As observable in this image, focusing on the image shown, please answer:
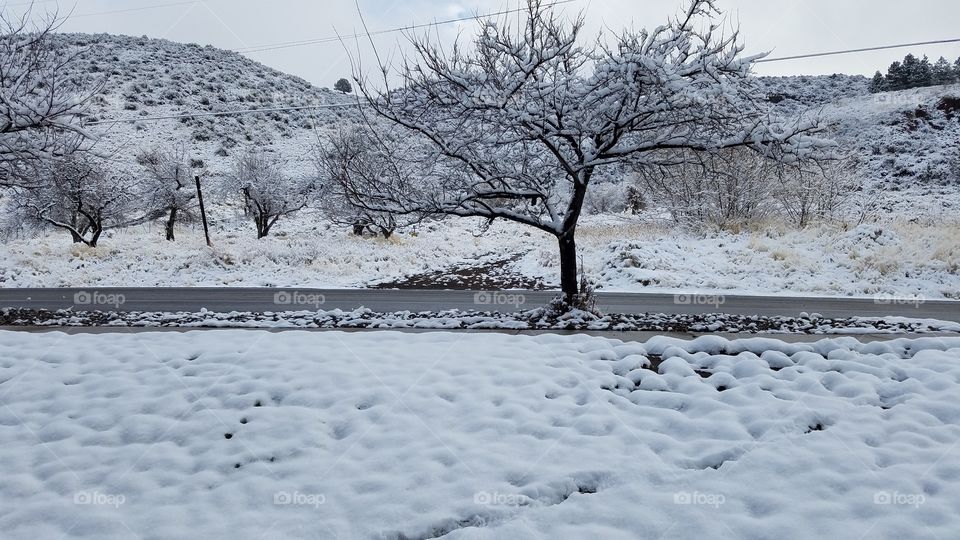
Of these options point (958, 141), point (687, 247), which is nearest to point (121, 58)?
point (687, 247)

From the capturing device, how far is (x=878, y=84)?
197ft

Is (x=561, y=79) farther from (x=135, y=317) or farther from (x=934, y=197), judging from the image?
(x=934, y=197)

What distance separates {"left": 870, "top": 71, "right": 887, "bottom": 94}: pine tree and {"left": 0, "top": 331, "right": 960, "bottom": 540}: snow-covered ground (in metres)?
72.5

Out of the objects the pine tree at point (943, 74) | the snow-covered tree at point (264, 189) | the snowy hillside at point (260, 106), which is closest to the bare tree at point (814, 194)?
the snowy hillside at point (260, 106)

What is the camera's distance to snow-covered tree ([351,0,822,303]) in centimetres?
672

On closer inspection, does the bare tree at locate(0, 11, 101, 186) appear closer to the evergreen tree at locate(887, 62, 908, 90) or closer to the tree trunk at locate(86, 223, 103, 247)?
the tree trunk at locate(86, 223, 103, 247)

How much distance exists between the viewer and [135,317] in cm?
1026

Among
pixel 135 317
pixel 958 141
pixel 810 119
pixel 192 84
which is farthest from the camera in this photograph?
pixel 192 84

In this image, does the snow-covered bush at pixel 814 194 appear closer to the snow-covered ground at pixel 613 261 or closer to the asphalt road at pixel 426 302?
the snow-covered ground at pixel 613 261

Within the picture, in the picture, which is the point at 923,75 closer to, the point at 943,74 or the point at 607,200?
the point at 943,74

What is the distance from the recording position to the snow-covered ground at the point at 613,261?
14.7 m

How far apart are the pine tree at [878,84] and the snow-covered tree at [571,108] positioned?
Answer: 233ft

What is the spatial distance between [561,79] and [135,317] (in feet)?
32.4

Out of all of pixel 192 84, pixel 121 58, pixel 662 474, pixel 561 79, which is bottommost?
pixel 662 474
